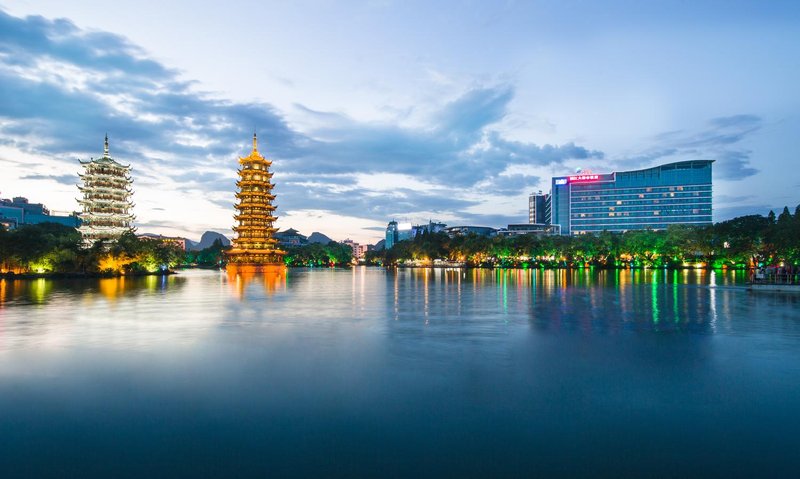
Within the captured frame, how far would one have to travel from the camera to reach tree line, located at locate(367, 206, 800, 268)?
7543 centimetres

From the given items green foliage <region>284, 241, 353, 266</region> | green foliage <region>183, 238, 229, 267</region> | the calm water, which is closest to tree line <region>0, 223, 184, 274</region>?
the calm water

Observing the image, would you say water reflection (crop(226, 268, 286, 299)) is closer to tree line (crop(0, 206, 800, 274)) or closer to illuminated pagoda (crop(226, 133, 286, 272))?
illuminated pagoda (crop(226, 133, 286, 272))

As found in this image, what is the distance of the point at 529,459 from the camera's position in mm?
7992

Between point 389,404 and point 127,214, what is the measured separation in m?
98.8

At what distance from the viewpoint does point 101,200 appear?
90688 mm

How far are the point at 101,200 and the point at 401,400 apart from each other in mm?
96050

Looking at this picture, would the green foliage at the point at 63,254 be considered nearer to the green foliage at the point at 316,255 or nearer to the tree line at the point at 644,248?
the tree line at the point at 644,248

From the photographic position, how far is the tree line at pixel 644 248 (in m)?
75.4

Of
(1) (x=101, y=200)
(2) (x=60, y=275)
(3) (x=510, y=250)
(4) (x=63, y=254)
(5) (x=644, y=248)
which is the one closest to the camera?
(4) (x=63, y=254)

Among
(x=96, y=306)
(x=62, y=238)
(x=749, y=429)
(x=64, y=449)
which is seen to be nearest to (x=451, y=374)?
(x=749, y=429)

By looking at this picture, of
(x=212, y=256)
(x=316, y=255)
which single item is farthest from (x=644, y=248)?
(x=212, y=256)

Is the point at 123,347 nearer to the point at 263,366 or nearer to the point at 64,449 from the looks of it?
the point at 263,366

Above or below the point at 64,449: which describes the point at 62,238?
above

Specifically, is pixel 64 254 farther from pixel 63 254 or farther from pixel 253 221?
pixel 253 221
